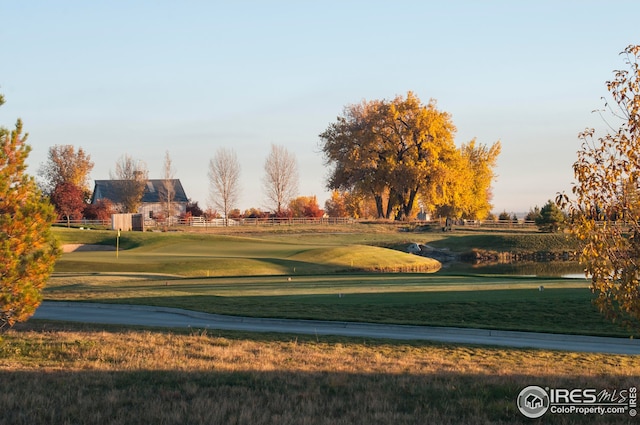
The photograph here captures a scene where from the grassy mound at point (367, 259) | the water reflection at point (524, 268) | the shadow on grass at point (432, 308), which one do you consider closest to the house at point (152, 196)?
the water reflection at point (524, 268)

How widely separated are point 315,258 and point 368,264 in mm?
3468

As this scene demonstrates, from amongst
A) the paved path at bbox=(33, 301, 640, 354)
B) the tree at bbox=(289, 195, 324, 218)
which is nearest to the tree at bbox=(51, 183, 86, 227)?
the tree at bbox=(289, 195, 324, 218)

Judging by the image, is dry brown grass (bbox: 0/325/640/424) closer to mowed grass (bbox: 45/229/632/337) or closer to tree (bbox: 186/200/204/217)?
mowed grass (bbox: 45/229/632/337)

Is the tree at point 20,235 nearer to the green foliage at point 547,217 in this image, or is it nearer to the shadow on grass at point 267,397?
the shadow on grass at point 267,397

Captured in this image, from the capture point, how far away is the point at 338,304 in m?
22.6

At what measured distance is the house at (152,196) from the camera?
113 meters

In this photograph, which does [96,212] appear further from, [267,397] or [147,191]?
[267,397]

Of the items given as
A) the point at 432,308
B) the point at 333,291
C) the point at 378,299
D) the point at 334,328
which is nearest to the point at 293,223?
the point at 333,291

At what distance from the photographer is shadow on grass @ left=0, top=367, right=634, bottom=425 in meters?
8.58

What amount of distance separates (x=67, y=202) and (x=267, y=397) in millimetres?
79090

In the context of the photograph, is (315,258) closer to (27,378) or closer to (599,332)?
(599,332)

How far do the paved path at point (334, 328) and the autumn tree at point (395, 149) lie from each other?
60915 millimetres

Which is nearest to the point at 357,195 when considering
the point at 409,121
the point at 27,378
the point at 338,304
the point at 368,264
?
the point at 409,121

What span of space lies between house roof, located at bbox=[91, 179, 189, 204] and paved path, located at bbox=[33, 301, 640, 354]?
9247cm
